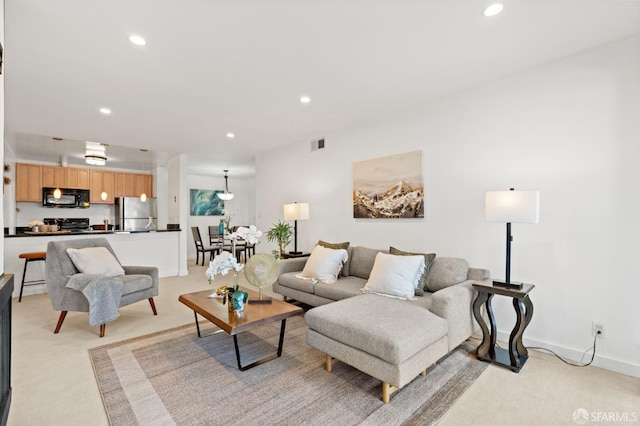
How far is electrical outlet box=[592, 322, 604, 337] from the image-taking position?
2.35 m

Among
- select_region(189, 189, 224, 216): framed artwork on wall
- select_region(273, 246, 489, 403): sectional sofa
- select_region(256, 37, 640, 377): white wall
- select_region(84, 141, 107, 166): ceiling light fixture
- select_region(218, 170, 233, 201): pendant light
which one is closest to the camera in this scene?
select_region(273, 246, 489, 403): sectional sofa

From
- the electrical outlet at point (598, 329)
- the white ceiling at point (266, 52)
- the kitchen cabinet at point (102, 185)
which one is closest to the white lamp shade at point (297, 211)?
the white ceiling at point (266, 52)

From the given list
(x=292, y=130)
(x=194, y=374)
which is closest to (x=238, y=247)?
(x=292, y=130)

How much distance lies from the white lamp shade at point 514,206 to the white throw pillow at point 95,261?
389 centimetres

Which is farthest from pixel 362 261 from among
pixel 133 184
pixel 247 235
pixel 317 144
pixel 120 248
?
pixel 133 184

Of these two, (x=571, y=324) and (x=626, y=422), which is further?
(x=571, y=324)

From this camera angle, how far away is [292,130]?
4543 millimetres

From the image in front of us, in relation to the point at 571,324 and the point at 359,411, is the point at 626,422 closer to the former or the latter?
the point at 571,324

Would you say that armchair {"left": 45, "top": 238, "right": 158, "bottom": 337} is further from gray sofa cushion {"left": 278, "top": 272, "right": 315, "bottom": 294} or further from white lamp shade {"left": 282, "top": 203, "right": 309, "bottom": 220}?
white lamp shade {"left": 282, "top": 203, "right": 309, "bottom": 220}

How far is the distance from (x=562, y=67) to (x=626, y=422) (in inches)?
102

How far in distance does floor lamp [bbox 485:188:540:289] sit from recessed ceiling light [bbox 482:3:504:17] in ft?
4.10

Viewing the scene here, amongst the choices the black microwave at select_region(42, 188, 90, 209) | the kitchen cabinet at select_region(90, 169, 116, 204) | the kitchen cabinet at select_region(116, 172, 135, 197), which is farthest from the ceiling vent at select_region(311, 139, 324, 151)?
the black microwave at select_region(42, 188, 90, 209)

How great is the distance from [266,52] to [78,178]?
6.83 meters

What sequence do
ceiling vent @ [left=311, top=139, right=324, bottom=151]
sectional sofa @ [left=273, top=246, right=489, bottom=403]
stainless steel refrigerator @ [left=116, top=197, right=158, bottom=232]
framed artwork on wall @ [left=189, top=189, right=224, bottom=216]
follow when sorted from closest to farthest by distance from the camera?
sectional sofa @ [left=273, top=246, right=489, bottom=403], ceiling vent @ [left=311, top=139, right=324, bottom=151], stainless steel refrigerator @ [left=116, top=197, right=158, bottom=232], framed artwork on wall @ [left=189, top=189, right=224, bottom=216]
